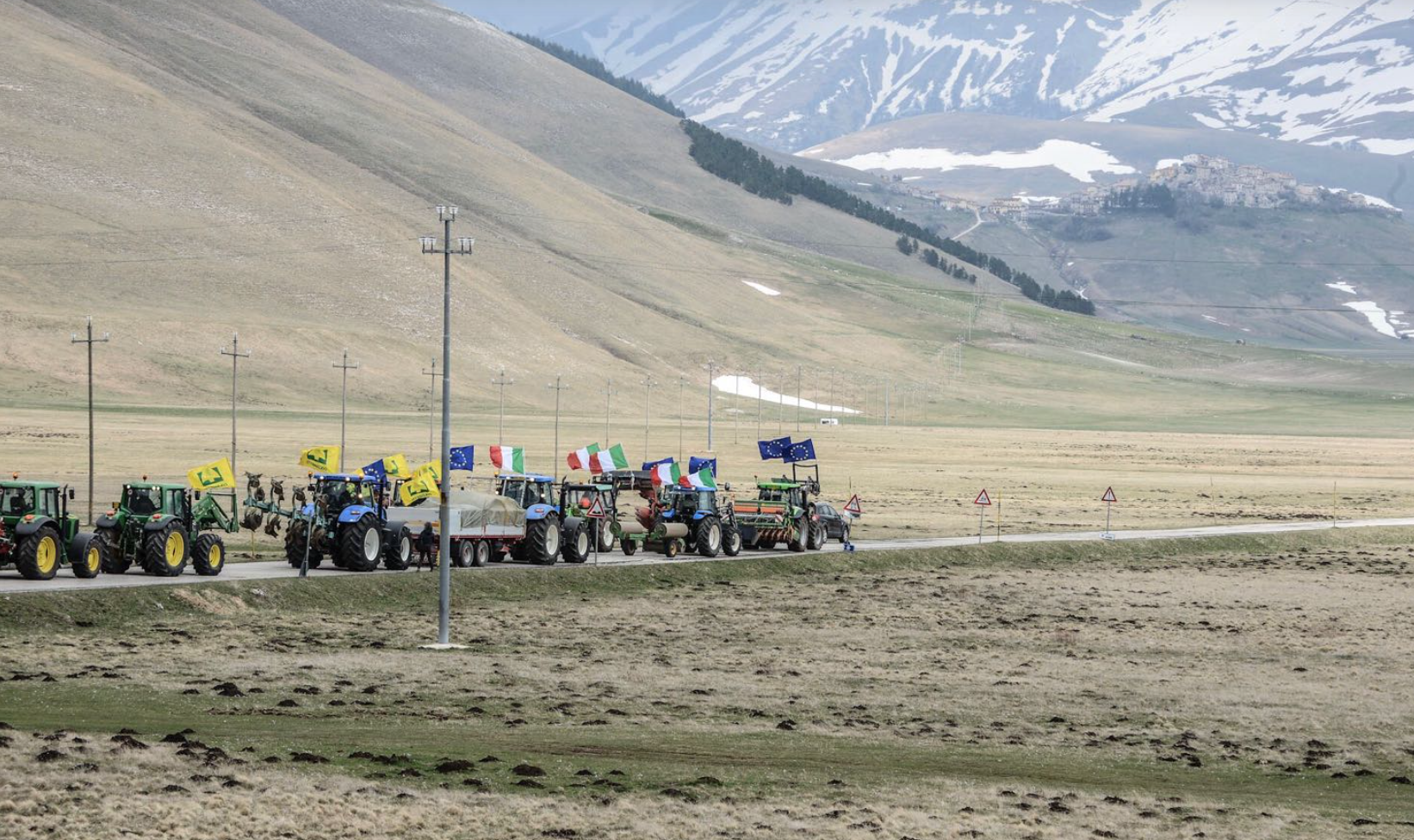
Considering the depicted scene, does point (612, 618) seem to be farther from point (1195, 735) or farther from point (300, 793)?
point (300, 793)

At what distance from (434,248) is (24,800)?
753 inches

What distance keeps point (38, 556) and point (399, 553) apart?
31.4 ft

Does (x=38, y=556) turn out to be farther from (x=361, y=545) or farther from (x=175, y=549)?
(x=361, y=545)

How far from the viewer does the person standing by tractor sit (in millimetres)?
50031

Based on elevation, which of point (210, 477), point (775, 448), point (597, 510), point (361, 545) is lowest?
point (361, 545)

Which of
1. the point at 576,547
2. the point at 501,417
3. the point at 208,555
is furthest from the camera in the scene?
the point at 501,417

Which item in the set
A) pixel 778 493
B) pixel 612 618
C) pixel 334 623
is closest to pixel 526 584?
pixel 612 618

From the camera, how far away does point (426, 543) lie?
164 ft

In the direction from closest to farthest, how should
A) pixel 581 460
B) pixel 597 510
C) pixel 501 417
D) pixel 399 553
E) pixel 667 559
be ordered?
pixel 399 553 < pixel 667 559 < pixel 597 510 < pixel 581 460 < pixel 501 417

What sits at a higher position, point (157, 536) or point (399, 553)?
point (157, 536)

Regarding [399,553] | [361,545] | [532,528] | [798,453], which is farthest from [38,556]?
[798,453]

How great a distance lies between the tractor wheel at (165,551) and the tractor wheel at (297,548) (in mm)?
3305

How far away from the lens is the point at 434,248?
3941 cm

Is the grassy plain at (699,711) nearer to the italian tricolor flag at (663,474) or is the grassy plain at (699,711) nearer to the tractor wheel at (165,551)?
the tractor wheel at (165,551)
